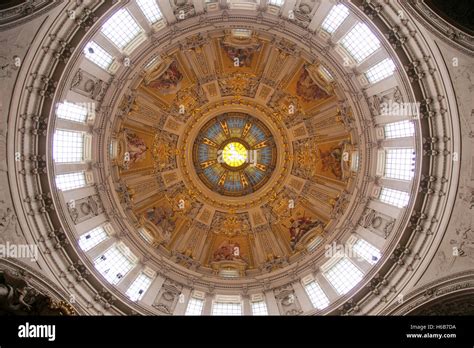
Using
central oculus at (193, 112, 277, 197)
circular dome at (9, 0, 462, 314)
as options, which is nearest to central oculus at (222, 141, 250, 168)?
central oculus at (193, 112, 277, 197)

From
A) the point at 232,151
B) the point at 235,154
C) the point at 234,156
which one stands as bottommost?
the point at 234,156

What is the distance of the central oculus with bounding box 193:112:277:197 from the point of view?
3775 centimetres

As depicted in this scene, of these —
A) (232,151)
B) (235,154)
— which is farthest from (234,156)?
(232,151)

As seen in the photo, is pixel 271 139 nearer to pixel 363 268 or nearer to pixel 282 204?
pixel 282 204

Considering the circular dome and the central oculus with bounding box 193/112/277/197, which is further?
the central oculus with bounding box 193/112/277/197

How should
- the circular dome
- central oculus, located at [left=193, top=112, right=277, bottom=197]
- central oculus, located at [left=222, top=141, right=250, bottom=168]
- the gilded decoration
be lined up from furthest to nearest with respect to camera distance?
1. central oculus, located at [left=222, top=141, right=250, bottom=168]
2. central oculus, located at [left=193, top=112, right=277, bottom=197]
3. the gilded decoration
4. the circular dome

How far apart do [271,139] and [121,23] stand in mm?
15527

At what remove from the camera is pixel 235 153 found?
1495 inches

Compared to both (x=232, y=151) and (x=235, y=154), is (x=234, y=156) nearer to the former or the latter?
(x=235, y=154)

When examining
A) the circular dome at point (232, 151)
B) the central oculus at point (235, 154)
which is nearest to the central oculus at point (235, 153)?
the central oculus at point (235, 154)

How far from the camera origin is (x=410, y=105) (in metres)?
24.2

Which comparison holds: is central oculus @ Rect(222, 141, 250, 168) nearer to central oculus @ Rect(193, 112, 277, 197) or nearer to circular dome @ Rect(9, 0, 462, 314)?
central oculus @ Rect(193, 112, 277, 197)

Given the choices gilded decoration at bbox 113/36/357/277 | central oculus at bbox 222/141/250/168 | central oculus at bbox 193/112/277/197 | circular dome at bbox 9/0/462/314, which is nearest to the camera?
circular dome at bbox 9/0/462/314
